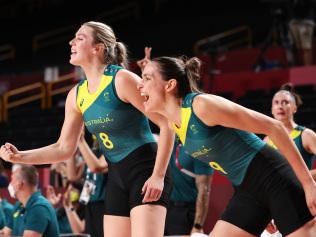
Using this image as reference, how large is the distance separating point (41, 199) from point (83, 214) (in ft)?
5.86

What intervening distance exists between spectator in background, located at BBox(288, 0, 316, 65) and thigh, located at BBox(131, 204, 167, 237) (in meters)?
8.30

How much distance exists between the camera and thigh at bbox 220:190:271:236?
3691 mm

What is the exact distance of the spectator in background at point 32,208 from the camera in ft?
19.2

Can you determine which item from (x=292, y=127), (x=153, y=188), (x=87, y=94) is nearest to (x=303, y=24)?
(x=292, y=127)

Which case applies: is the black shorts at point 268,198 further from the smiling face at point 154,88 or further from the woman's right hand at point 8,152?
the woman's right hand at point 8,152

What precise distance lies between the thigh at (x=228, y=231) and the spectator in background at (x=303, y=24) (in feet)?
27.5

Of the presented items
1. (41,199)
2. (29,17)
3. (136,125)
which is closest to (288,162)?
(136,125)

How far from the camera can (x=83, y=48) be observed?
14.3 ft

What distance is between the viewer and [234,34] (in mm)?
16172

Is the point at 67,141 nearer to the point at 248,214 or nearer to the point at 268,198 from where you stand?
the point at 248,214

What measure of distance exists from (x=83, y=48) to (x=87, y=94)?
29 centimetres

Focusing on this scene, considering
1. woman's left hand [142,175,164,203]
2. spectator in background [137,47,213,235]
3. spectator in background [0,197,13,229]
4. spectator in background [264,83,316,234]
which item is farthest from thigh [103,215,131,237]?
spectator in background [0,197,13,229]

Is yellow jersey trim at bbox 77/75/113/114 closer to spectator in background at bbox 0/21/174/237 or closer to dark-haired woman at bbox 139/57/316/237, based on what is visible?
spectator in background at bbox 0/21/174/237

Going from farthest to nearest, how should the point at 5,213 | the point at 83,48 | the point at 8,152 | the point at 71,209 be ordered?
1. the point at 5,213
2. the point at 71,209
3. the point at 83,48
4. the point at 8,152
